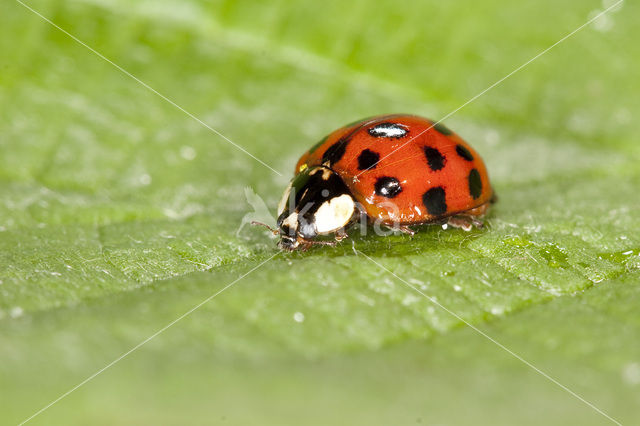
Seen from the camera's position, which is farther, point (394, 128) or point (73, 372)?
point (394, 128)

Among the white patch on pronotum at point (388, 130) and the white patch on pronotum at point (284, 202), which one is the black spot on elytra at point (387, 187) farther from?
the white patch on pronotum at point (284, 202)

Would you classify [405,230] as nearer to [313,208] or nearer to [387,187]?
[387,187]

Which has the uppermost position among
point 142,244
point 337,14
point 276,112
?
point 337,14

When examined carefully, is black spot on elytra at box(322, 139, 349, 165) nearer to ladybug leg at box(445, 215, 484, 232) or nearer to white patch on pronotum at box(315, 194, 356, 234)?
white patch on pronotum at box(315, 194, 356, 234)

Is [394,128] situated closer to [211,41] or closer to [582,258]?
[582,258]

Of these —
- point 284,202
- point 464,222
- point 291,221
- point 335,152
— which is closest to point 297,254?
point 291,221

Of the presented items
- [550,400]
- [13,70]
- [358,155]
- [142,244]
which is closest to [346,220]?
[358,155]

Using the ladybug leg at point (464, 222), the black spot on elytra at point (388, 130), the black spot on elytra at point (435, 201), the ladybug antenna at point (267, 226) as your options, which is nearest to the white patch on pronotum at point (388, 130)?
the black spot on elytra at point (388, 130)
